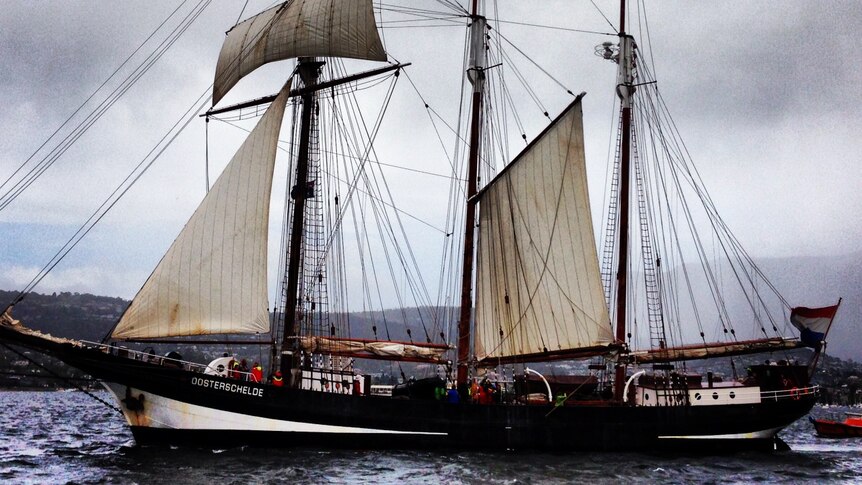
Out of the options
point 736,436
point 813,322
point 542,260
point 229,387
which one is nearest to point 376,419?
point 229,387

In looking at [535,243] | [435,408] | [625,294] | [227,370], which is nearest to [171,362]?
[227,370]

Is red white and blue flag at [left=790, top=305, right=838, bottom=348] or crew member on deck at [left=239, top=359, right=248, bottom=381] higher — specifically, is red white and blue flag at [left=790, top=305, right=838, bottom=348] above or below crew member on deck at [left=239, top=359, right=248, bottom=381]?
above

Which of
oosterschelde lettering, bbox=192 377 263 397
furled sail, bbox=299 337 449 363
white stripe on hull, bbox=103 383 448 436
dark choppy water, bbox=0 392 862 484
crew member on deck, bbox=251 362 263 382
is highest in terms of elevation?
furled sail, bbox=299 337 449 363

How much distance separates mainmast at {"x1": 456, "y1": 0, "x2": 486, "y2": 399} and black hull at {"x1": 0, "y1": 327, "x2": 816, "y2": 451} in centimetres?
292

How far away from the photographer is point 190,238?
100ft

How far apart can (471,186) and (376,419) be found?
12737 mm

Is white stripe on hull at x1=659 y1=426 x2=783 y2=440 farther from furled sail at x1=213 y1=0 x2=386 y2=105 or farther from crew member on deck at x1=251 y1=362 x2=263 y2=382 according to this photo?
furled sail at x1=213 y1=0 x2=386 y2=105

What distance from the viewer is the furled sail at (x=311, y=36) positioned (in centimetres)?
3459

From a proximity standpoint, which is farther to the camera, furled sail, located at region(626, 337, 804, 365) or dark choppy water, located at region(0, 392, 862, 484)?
furled sail, located at region(626, 337, 804, 365)

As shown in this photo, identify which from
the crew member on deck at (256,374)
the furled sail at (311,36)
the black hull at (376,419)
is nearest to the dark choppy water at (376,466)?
the black hull at (376,419)

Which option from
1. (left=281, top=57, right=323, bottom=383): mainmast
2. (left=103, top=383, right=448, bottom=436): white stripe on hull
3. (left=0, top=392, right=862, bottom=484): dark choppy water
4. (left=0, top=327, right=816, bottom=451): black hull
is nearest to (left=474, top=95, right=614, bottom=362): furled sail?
(left=0, top=327, right=816, bottom=451): black hull

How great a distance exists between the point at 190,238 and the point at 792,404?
94.9ft

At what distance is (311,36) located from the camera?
34688 mm

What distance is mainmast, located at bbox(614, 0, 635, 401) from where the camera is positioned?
37719 mm
